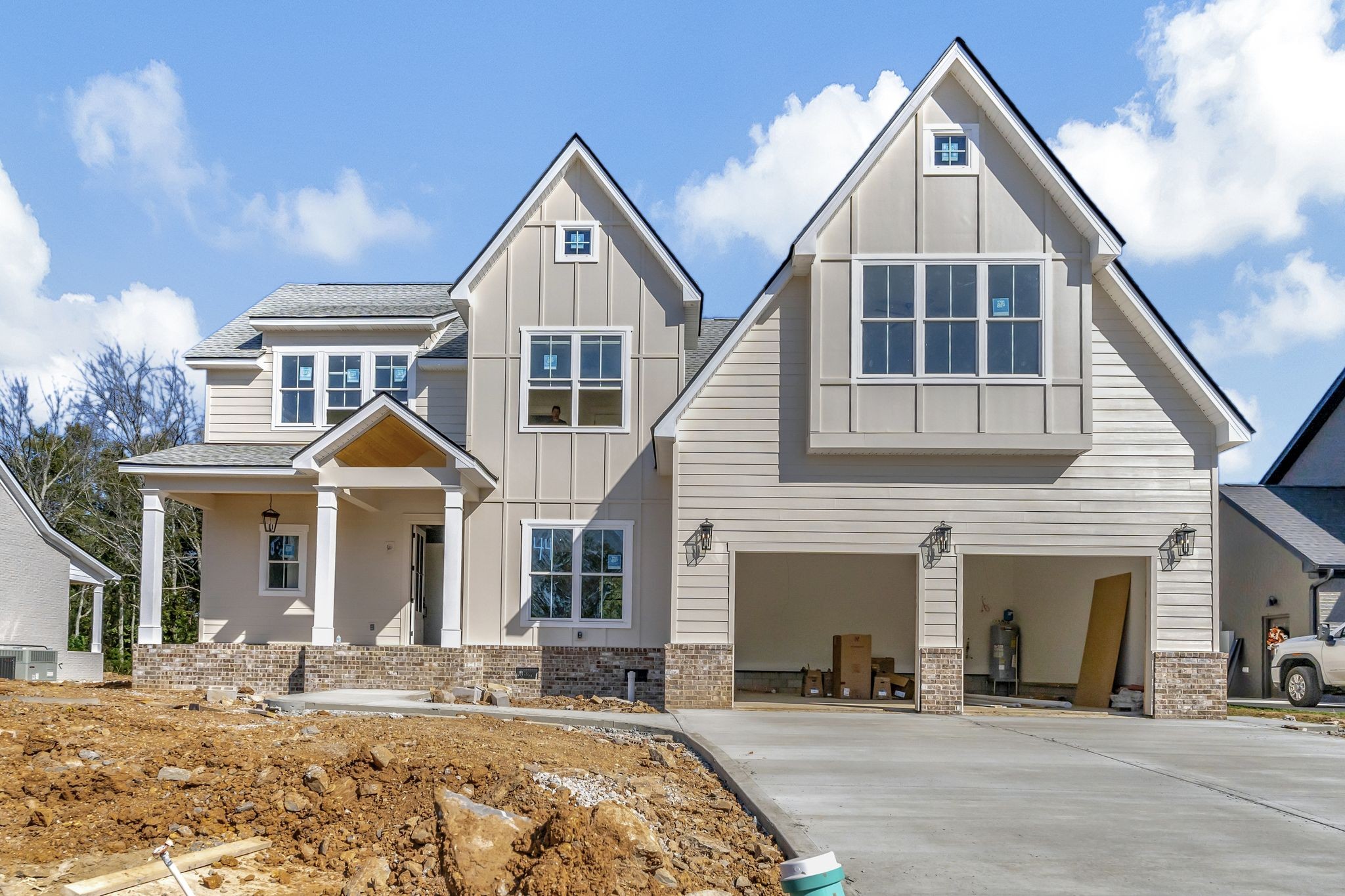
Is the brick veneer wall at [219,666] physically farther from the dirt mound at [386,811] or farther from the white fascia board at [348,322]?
the dirt mound at [386,811]

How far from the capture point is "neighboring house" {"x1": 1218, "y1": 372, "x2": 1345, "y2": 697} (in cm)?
2233

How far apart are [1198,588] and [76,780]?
1460 centimetres

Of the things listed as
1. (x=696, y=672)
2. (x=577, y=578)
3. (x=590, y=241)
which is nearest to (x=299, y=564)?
(x=577, y=578)

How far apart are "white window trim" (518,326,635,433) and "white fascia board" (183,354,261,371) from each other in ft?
17.3

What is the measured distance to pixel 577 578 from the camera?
19.6 meters

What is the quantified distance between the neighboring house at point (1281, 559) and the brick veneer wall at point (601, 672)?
41.7 ft

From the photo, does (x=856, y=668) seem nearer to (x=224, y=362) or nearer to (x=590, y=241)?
(x=590, y=241)

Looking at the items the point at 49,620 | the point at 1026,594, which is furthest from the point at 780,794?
the point at 49,620

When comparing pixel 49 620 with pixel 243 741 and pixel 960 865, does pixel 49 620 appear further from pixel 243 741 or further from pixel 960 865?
pixel 960 865

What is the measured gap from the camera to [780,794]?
888cm

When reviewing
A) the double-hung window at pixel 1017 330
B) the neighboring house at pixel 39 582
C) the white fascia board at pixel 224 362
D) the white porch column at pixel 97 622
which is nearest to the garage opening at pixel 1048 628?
the double-hung window at pixel 1017 330

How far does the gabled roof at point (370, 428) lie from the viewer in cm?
1847

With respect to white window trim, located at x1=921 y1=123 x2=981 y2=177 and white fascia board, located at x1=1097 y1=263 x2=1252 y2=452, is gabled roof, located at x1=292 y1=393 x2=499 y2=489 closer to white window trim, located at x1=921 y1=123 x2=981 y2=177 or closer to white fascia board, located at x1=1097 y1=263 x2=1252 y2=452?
white window trim, located at x1=921 y1=123 x2=981 y2=177

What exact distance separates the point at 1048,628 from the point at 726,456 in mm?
8429
